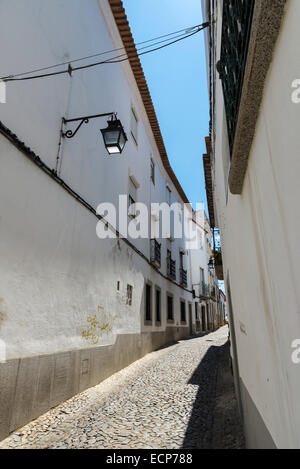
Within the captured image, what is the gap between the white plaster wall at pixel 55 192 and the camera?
3.50 m

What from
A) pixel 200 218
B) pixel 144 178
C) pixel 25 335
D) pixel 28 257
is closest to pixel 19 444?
pixel 25 335

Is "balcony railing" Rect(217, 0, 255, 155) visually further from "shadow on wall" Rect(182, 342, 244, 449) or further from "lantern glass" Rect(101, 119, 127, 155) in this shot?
"shadow on wall" Rect(182, 342, 244, 449)

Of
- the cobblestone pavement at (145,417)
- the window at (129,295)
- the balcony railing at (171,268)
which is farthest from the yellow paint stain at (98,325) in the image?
→ the balcony railing at (171,268)

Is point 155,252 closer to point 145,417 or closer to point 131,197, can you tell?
point 131,197

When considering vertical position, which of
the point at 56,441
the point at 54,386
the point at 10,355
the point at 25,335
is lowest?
the point at 56,441

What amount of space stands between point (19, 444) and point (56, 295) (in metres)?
1.86

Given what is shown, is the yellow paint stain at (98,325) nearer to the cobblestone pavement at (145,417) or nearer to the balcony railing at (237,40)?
the cobblestone pavement at (145,417)

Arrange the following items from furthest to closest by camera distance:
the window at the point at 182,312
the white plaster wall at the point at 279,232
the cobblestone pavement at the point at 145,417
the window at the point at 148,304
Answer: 1. the window at the point at 182,312
2. the window at the point at 148,304
3. the cobblestone pavement at the point at 145,417
4. the white plaster wall at the point at 279,232

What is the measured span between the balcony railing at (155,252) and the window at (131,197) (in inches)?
95.1

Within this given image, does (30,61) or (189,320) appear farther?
(189,320)

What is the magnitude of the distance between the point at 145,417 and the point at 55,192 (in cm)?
366

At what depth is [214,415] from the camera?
3844mm

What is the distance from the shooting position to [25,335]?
3.48m

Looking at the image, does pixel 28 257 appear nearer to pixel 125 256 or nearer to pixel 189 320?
pixel 125 256
